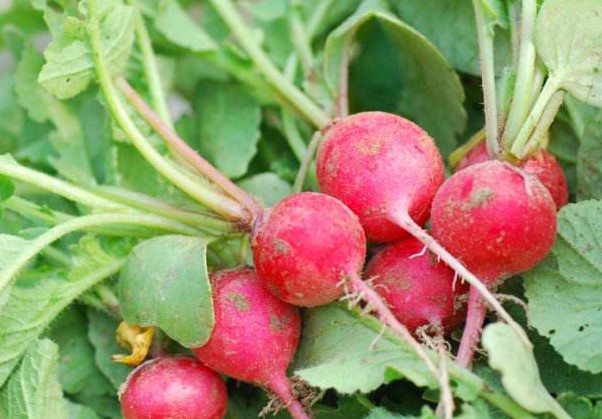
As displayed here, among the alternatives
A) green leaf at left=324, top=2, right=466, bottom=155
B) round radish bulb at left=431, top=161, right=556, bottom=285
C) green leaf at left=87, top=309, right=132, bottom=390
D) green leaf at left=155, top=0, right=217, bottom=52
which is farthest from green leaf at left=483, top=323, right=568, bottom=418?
green leaf at left=155, top=0, right=217, bottom=52

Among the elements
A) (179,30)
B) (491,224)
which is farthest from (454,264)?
(179,30)

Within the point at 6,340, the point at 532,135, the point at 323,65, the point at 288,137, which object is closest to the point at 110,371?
the point at 6,340

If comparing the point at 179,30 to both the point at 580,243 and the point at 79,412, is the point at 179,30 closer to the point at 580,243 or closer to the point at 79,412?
the point at 79,412

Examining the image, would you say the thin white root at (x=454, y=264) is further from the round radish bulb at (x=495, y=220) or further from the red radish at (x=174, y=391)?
the red radish at (x=174, y=391)

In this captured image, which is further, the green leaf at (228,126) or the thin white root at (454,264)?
the green leaf at (228,126)

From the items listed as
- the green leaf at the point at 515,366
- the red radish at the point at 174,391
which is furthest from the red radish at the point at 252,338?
the green leaf at the point at 515,366

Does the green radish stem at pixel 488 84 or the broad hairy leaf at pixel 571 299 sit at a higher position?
the green radish stem at pixel 488 84
